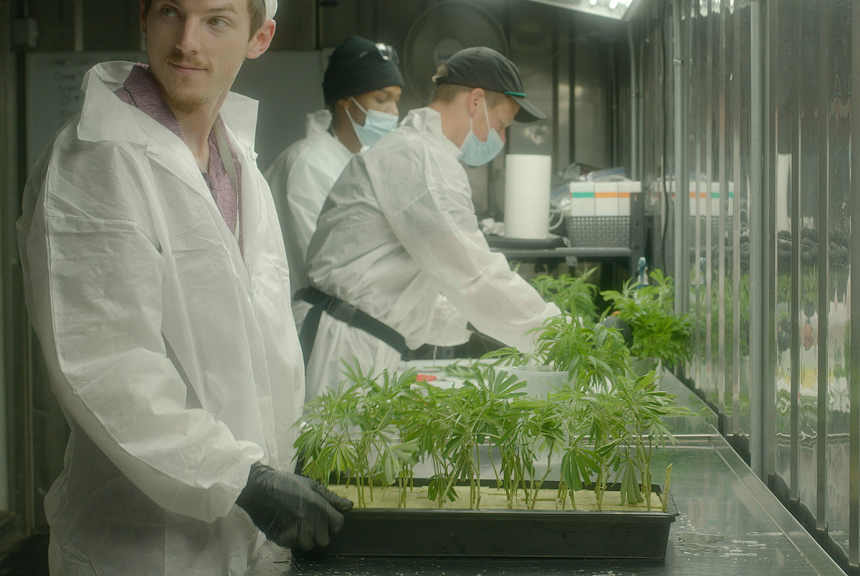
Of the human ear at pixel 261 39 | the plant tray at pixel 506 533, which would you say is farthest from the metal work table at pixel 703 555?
the human ear at pixel 261 39

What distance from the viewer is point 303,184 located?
2943 mm

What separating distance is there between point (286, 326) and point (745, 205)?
0.91 meters

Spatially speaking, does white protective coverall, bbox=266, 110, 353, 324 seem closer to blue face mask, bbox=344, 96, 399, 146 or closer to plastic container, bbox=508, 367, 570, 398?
blue face mask, bbox=344, 96, 399, 146

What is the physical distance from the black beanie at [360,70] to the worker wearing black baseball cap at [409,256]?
761mm

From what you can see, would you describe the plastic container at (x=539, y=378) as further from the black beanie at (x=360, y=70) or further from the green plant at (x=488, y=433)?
the black beanie at (x=360, y=70)

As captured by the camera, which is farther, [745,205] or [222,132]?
[745,205]

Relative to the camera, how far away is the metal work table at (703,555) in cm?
104

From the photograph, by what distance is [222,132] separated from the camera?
1393mm

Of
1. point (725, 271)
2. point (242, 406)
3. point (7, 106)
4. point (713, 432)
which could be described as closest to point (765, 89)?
point (725, 271)

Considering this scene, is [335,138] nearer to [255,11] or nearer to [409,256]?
[409,256]

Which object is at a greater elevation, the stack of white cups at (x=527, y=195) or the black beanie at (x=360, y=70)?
the black beanie at (x=360, y=70)

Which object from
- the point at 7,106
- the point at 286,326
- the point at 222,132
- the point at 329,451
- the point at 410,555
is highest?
the point at 7,106

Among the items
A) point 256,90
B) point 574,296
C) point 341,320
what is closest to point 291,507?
point 341,320

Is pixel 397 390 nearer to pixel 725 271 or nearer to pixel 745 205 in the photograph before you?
pixel 745 205
